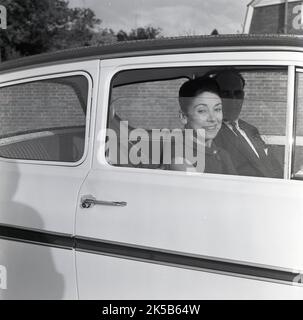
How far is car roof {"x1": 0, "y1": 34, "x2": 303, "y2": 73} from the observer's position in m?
1.81

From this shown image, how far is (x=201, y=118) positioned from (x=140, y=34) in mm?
6010

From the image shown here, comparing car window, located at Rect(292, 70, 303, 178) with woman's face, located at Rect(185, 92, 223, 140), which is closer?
car window, located at Rect(292, 70, 303, 178)

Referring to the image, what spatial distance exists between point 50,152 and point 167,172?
671 millimetres

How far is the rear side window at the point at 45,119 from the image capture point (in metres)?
2.14

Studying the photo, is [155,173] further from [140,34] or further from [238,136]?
[140,34]

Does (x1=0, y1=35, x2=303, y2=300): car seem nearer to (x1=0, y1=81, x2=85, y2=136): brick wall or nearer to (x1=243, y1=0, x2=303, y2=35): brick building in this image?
(x1=0, y1=81, x2=85, y2=136): brick wall

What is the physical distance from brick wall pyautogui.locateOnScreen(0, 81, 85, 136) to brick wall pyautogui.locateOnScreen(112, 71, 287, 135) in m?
0.23

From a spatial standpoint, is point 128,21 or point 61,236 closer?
point 61,236

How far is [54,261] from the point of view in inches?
80.3

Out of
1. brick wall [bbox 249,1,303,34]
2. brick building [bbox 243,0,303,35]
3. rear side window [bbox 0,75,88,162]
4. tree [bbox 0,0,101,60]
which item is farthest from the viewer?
tree [bbox 0,0,101,60]

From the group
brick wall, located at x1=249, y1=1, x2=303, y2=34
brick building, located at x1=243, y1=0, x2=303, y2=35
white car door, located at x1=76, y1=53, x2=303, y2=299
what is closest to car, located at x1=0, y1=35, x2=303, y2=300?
white car door, located at x1=76, y1=53, x2=303, y2=299
